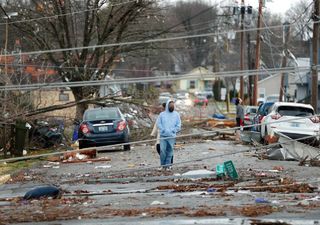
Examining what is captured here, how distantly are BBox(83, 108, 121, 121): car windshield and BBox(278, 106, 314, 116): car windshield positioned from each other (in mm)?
5654

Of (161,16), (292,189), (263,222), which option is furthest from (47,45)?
(263,222)

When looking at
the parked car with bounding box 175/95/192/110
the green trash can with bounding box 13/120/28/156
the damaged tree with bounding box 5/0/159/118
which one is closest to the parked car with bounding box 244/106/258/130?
the damaged tree with bounding box 5/0/159/118

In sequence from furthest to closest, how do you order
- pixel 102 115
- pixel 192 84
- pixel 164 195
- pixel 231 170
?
pixel 192 84
pixel 102 115
pixel 231 170
pixel 164 195

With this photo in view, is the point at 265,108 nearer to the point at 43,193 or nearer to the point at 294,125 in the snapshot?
the point at 294,125

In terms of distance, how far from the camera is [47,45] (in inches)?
1282

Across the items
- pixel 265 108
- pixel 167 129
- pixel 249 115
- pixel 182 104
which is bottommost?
pixel 182 104

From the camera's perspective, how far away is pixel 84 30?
107 feet

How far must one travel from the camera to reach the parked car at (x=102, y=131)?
22.9m

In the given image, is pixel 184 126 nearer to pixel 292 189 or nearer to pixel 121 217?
pixel 292 189

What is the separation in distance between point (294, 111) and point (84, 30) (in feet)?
43.8

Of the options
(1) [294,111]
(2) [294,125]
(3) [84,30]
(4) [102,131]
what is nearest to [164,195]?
(2) [294,125]

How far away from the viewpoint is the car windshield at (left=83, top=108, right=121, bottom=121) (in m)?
23.4

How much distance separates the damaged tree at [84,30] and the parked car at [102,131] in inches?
285

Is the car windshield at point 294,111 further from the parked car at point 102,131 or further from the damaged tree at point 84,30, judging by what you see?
the damaged tree at point 84,30
